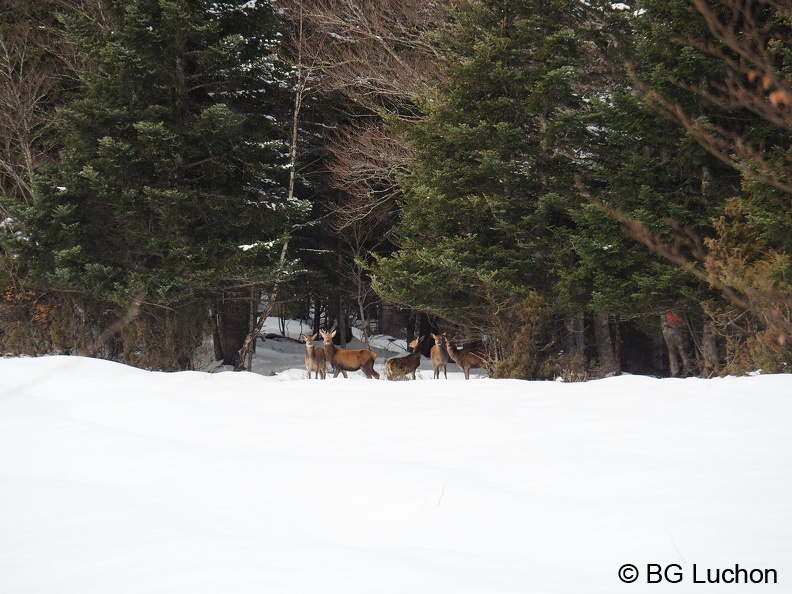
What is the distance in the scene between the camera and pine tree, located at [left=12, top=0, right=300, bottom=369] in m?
15.2

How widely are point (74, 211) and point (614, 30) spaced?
11712mm

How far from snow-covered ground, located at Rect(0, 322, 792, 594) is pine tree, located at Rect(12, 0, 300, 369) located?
6795 mm

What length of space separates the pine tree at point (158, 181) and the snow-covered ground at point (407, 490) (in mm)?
6795

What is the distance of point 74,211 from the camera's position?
51.0 ft

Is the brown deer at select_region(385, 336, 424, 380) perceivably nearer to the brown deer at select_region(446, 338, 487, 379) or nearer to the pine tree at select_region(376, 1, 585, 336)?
the brown deer at select_region(446, 338, 487, 379)

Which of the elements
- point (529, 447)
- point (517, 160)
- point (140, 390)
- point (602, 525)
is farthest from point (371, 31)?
point (602, 525)

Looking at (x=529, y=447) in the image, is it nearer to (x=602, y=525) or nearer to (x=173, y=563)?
(x=602, y=525)

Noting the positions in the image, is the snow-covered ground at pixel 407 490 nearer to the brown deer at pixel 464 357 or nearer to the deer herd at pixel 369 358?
the deer herd at pixel 369 358

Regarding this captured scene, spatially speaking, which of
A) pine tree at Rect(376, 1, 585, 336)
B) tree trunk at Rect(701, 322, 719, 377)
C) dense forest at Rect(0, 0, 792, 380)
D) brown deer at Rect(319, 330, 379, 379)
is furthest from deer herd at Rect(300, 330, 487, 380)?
tree trunk at Rect(701, 322, 719, 377)

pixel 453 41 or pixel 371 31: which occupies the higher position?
pixel 371 31

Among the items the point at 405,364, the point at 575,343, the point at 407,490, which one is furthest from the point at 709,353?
the point at 407,490

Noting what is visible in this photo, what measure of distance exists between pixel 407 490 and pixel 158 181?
41.5 feet

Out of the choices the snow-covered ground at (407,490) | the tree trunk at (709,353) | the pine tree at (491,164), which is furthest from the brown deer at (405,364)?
the snow-covered ground at (407,490)

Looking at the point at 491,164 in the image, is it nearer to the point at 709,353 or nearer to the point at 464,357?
the point at 464,357
